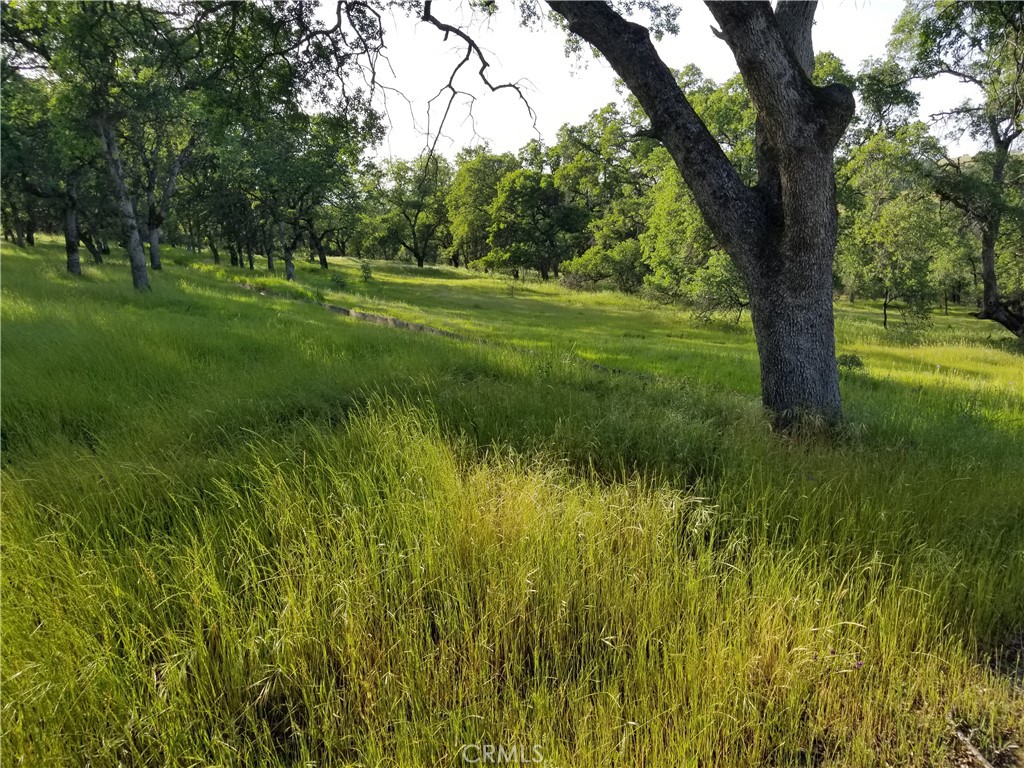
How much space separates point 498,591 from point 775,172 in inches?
187

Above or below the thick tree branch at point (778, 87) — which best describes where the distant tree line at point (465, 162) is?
above

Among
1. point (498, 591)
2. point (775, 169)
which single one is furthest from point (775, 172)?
point (498, 591)

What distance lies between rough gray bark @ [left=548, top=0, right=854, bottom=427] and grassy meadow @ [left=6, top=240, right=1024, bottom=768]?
848 mm

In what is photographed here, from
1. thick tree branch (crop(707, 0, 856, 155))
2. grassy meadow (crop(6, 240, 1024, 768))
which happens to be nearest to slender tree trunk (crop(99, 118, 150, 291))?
grassy meadow (crop(6, 240, 1024, 768))

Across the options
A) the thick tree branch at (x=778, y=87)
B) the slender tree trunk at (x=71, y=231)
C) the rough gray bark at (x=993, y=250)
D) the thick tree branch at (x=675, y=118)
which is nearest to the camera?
the thick tree branch at (x=778, y=87)

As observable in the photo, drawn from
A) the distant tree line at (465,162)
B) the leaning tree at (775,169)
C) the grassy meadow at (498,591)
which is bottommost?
the grassy meadow at (498,591)

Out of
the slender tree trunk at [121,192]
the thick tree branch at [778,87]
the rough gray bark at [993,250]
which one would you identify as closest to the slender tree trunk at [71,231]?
the slender tree trunk at [121,192]

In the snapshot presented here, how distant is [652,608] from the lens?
1968 millimetres

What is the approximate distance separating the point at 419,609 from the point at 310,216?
34124mm

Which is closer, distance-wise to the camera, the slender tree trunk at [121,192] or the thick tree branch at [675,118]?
the thick tree branch at [675,118]

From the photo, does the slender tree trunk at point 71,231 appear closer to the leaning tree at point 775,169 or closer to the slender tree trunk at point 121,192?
the slender tree trunk at point 121,192

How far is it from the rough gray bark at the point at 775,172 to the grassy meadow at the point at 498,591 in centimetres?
85

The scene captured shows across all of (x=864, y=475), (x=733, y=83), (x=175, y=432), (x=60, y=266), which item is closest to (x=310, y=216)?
(x=60, y=266)

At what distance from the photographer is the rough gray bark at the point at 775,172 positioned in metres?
4.11
